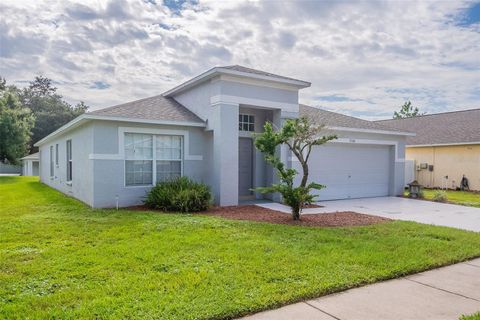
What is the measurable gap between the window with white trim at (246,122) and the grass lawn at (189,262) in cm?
541

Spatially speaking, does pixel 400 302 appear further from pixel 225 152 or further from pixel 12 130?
pixel 12 130

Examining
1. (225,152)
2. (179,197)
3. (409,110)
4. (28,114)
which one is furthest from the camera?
(409,110)

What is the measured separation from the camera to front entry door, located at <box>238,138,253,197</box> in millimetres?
13049

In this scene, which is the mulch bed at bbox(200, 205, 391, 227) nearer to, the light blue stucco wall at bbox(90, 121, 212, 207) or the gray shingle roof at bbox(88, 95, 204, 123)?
the light blue stucco wall at bbox(90, 121, 212, 207)

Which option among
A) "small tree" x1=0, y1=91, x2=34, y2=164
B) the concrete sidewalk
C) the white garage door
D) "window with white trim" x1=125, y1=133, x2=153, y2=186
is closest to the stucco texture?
the white garage door

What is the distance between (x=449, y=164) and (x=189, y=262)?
791 inches

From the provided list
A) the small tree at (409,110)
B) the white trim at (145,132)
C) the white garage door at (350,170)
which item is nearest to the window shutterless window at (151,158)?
the white trim at (145,132)

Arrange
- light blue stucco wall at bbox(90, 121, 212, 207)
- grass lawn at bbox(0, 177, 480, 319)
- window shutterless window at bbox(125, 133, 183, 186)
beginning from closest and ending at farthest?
1. grass lawn at bbox(0, 177, 480, 319)
2. light blue stucco wall at bbox(90, 121, 212, 207)
3. window shutterless window at bbox(125, 133, 183, 186)

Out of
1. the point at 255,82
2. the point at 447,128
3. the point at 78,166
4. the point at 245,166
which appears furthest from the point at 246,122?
the point at 447,128

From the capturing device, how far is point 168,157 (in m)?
11.6

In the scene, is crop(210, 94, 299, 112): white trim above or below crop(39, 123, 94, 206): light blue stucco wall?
above

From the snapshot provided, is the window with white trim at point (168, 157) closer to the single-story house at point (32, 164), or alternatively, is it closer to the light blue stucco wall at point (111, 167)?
the light blue stucco wall at point (111, 167)

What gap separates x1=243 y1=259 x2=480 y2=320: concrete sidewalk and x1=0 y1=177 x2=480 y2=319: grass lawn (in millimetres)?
169

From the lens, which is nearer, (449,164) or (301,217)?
(301,217)
